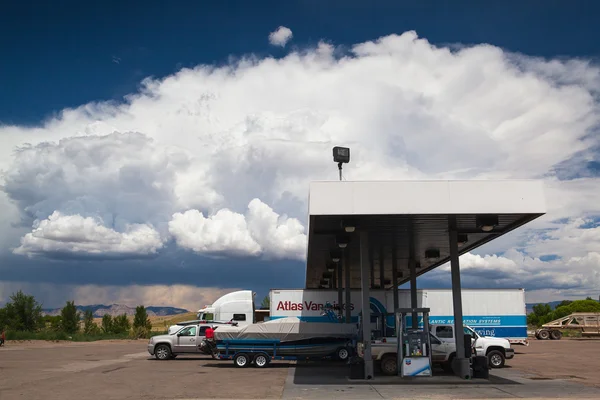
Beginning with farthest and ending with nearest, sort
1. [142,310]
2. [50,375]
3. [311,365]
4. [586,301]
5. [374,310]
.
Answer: [586,301] < [142,310] < [374,310] < [311,365] < [50,375]

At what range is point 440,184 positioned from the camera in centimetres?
1446

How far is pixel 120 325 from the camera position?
6644 cm

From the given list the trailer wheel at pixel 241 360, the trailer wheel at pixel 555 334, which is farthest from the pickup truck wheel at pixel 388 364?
the trailer wheel at pixel 555 334

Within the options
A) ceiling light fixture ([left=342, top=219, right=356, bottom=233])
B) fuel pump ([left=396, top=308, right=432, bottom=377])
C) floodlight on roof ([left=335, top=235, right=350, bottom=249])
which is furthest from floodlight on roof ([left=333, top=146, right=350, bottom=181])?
fuel pump ([left=396, top=308, right=432, bottom=377])

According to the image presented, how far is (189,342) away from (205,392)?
11452mm

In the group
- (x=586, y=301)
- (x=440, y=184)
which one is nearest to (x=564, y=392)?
(x=440, y=184)

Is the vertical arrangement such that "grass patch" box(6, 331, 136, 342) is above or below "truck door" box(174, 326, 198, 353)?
below

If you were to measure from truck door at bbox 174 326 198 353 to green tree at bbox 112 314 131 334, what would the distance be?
40999 millimetres

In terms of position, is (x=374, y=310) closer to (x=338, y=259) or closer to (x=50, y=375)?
(x=338, y=259)

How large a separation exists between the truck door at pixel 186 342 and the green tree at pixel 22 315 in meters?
40.2

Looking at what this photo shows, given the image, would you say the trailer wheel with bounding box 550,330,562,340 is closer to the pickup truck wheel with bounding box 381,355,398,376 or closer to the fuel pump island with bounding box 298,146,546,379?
the fuel pump island with bounding box 298,146,546,379

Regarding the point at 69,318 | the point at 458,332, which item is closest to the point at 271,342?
the point at 458,332

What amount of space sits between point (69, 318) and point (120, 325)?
6141mm

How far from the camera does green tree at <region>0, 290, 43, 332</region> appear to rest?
192ft
